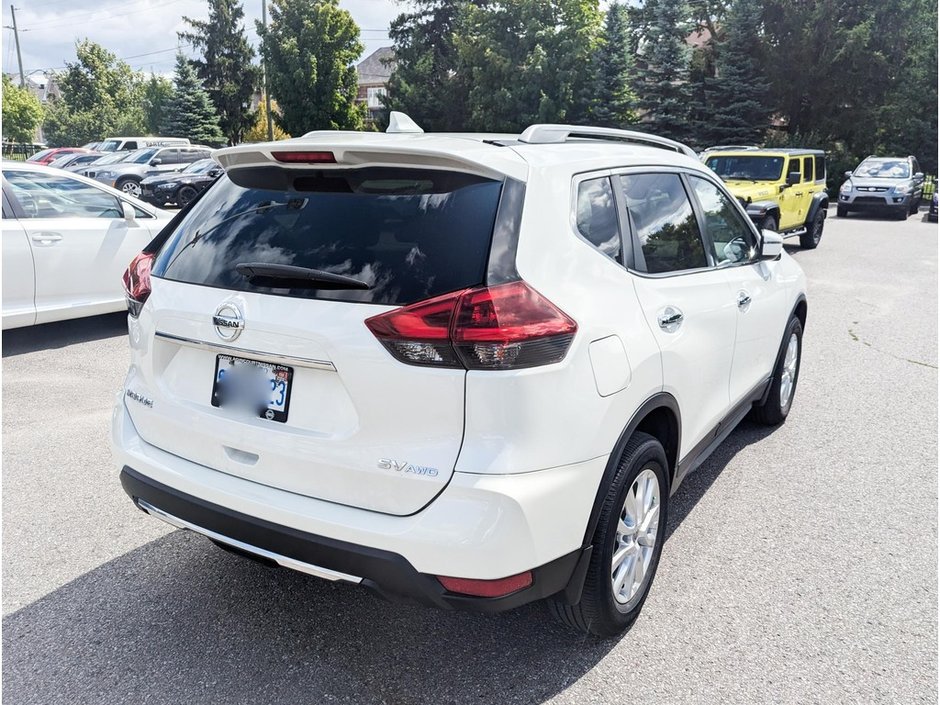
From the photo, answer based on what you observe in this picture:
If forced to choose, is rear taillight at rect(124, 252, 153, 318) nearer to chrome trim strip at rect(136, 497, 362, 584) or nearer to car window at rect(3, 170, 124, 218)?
chrome trim strip at rect(136, 497, 362, 584)

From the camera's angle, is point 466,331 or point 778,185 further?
point 778,185

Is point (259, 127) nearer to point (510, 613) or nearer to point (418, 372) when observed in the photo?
point (510, 613)

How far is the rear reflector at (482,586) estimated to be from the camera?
2.25m

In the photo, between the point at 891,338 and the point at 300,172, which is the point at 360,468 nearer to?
the point at 300,172

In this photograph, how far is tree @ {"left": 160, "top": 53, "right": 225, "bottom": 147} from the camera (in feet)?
167

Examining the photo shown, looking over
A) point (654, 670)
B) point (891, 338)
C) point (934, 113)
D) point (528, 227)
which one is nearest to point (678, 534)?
point (654, 670)

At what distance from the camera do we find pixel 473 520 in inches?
86.0

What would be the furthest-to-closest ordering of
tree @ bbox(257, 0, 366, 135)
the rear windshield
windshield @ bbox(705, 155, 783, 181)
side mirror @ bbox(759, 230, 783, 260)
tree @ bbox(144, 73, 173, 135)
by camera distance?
1. tree @ bbox(144, 73, 173, 135)
2. tree @ bbox(257, 0, 366, 135)
3. windshield @ bbox(705, 155, 783, 181)
4. side mirror @ bbox(759, 230, 783, 260)
5. the rear windshield

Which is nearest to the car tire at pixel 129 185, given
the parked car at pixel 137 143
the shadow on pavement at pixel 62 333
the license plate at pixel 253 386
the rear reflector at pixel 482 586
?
the parked car at pixel 137 143

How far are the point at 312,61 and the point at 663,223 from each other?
4720cm

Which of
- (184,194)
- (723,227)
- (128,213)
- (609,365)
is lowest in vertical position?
(184,194)

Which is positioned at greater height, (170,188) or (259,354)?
(259,354)

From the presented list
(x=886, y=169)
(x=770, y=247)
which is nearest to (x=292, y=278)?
(x=770, y=247)

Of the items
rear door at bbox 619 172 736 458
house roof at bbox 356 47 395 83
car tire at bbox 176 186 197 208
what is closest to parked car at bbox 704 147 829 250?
rear door at bbox 619 172 736 458
